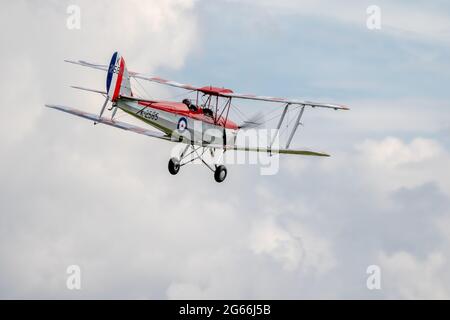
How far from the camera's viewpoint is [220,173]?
3444 centimetres

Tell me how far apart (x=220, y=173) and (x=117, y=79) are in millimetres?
7050

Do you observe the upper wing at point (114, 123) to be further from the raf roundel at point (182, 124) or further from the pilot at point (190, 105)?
the pilot at point (190, 105)

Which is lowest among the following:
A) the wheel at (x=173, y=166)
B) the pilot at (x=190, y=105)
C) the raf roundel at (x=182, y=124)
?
the wheel at (x=173, y=166)

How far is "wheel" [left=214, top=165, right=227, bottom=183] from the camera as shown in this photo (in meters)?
34.4

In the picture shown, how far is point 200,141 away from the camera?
3288cm

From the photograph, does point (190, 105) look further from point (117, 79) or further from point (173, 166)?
point (117, 79)

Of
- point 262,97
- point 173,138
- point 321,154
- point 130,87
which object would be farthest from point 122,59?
point 321,154

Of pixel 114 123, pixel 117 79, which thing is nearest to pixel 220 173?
pixel 114 123

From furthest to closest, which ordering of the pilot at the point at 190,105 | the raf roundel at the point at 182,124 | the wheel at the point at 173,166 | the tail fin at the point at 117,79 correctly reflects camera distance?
the pilot at the point at 190,105 < the wheel at the point at 173,166 < the raf roundel at the point at 182,124 < the tail fin at the point at 117,79

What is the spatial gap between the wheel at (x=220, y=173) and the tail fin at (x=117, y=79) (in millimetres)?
5992

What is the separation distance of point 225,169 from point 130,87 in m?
6.37

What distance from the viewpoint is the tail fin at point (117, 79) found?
3111 centimetres
